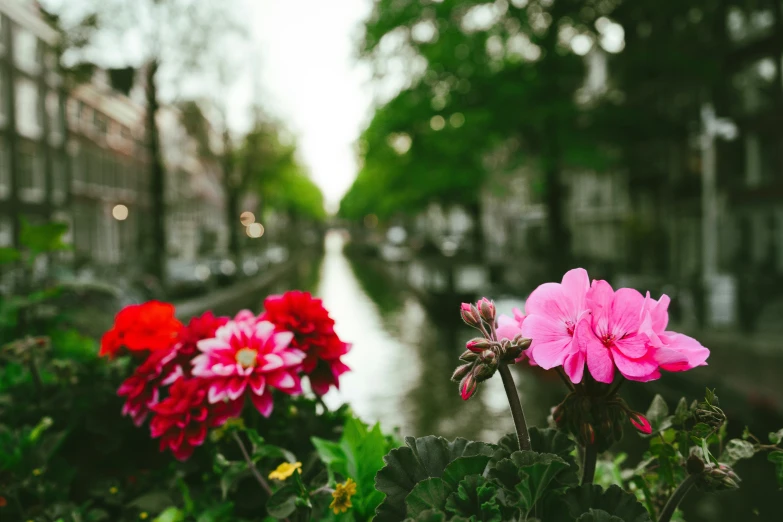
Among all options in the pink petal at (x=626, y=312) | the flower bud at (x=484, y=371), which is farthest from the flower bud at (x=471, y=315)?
the pink petal at (x=626, y=312)

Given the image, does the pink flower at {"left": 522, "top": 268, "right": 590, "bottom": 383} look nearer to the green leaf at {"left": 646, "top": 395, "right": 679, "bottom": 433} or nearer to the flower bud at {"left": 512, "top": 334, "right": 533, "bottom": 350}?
the flower bud at {"left": 512, "top": 334, "right": 533, "bottom": 350}

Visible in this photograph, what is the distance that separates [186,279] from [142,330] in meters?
23.6

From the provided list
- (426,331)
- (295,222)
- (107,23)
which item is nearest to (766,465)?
(426,331)

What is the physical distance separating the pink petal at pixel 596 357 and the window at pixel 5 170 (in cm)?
3391

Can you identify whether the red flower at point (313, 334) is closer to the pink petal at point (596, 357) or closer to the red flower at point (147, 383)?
the red flower at point (147, 383)

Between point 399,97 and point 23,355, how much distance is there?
16.9m

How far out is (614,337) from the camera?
113 centimetres

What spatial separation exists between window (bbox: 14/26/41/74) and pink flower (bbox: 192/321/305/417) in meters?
34.0

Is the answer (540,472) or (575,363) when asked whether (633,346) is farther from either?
(540,472)

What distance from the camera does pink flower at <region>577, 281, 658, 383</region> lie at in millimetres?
1080

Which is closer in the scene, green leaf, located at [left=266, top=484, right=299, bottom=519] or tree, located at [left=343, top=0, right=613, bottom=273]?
green leaf, located at [left=266, top=484, right=299, bottom=519]

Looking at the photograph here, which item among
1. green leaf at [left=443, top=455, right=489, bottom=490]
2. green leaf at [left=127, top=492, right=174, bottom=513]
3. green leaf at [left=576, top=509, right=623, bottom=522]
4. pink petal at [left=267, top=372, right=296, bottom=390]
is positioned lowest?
green leaf at [left=127, top=492, right=174, bottom=513]

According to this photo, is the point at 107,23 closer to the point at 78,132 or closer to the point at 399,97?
the point at 399,97

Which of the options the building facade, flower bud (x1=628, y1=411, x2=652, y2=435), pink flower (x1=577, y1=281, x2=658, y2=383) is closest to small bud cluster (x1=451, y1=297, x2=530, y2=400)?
pink flower (x1=577, y1=281, x2=658, y2=383)
